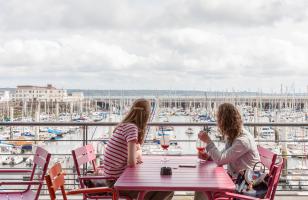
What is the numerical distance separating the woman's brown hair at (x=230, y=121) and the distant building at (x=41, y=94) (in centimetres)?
3004

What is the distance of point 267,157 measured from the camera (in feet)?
12.7

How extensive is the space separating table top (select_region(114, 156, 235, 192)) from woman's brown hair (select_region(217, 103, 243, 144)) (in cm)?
31

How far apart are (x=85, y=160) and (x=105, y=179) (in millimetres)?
501

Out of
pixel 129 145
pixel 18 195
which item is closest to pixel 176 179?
pixel 129 145

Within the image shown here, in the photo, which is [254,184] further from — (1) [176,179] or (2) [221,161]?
(1) [176,179]

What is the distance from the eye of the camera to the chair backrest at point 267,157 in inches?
145

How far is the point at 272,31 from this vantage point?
13742 millimetres

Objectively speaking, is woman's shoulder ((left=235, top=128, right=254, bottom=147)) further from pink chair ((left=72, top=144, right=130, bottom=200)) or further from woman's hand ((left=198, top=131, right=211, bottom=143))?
pink chair ((left=72, top=144, right=130, bottom=200))

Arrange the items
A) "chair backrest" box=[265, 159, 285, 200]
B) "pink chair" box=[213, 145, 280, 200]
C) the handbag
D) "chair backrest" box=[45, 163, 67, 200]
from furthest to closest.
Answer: "pink chair" box=[213, 145, 280, 200], the handbag, "chair backrest" box=[265, 159, 285, 200], "chair backrest" box=[45, 163, 67, 200]

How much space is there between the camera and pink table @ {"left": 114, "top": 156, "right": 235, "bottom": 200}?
2.98m

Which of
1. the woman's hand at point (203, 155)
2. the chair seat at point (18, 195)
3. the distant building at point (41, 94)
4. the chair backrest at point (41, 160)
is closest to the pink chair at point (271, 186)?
the woman's hand at point (203, 155)

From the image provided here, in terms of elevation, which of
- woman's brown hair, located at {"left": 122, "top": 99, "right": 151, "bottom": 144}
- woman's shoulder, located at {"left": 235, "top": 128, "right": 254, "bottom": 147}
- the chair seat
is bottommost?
the chair seat

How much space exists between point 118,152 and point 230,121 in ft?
3.33

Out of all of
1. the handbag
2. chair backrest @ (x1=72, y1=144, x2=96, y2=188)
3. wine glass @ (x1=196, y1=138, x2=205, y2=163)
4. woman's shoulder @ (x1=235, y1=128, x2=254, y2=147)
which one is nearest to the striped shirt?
chair backrest @ (x1=72, y1=144, x2=96, y2=188)
